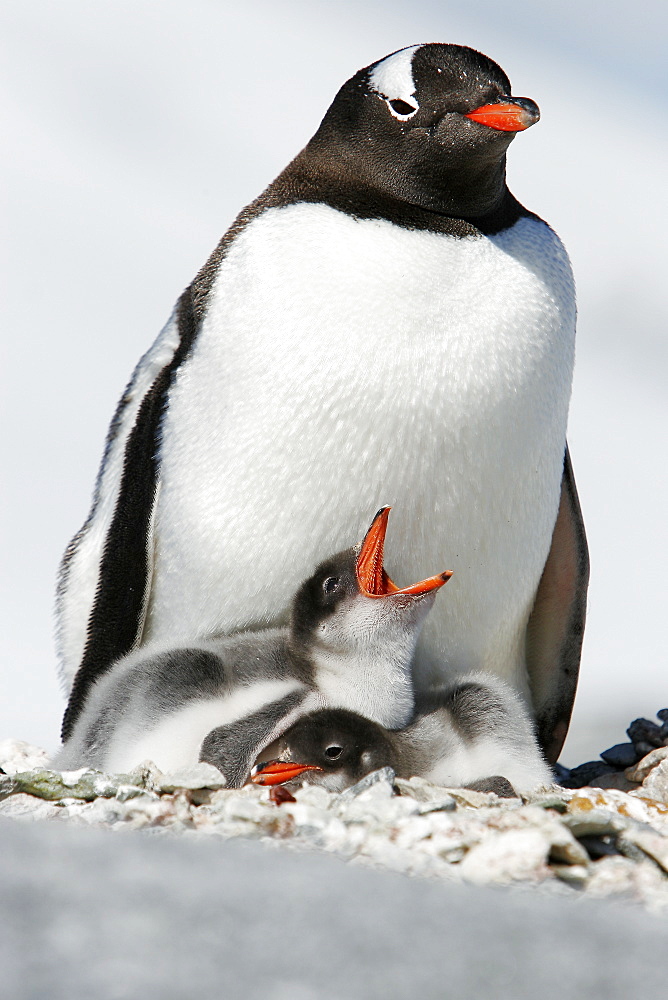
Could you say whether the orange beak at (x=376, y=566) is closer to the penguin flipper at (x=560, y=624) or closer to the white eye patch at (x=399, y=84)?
the penguin flipper at (x=560, y=624)

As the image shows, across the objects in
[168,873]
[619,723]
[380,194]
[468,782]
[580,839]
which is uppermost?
[380,194]

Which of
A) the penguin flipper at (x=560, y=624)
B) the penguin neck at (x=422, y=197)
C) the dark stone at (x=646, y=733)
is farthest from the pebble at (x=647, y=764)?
the penguin neck at (x=422, y=197)

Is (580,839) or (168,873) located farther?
(580,839)

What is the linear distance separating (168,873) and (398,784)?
38.9 inches

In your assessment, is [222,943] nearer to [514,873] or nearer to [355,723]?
[514,873]

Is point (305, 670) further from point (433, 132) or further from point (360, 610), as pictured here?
point (433, 132)

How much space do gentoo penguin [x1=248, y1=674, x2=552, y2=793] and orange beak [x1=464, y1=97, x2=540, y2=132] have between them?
3.96 ft

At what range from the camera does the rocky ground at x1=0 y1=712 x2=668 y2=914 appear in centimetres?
149

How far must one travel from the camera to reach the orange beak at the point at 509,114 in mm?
2398

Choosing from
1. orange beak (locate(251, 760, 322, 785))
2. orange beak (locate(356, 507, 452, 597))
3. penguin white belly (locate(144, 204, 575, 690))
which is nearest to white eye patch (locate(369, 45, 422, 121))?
penguin white belly (locate(144, 204, 575, 690))

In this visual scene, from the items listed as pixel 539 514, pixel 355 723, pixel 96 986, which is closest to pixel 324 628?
pixel 355 723

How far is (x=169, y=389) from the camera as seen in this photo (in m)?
2.71

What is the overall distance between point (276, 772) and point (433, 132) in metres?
1.44

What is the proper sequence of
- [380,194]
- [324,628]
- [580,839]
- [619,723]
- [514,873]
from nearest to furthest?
[514,873] → [580,839] → [324,628] → [380,194] → [619,723]
